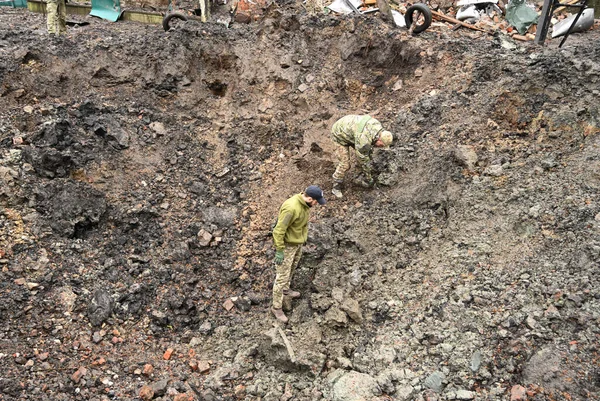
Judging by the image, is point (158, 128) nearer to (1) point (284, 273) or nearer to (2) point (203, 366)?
(1) point (284, 273)

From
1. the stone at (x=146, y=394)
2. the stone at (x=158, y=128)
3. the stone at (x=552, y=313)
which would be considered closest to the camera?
the stone at (x=552, y=313)

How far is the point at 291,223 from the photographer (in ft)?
16.2

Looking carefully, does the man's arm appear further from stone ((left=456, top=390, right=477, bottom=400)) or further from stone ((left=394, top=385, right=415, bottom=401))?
stone ((left=456, top=390, right=477, bottom=400))

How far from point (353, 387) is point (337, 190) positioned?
3.37 m

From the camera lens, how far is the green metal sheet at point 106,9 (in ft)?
35.2

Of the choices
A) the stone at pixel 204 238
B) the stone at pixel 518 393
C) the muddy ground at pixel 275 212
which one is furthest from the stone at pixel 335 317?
the stone at pixel 204 238

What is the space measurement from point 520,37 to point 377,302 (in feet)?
23.5

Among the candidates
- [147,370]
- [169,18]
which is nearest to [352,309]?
[147,370]

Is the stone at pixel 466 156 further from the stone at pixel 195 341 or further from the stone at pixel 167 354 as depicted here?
the stone at pixel 167 354

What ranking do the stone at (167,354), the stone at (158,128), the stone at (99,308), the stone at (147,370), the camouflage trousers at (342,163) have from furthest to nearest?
the stone at (158,128) → the camouflage trousers at (342,163) → the stone at (99,308) → the stone at (167,354) → the stone at (147,370)

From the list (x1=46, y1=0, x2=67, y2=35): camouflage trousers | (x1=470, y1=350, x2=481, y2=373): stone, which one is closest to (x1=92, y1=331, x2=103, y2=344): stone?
(x1=470, y1=350, x2=481, y2=373): stone

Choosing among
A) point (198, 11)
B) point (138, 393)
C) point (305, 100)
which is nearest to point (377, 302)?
point (138, 393)

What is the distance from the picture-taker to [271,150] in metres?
8.03

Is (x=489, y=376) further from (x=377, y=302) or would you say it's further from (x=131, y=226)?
(x=131, y=226)
